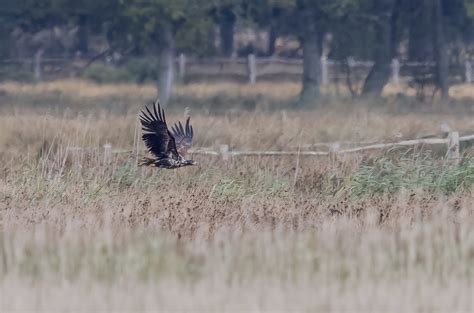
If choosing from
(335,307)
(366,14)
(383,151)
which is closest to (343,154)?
(383,151)

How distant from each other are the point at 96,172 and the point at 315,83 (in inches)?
680

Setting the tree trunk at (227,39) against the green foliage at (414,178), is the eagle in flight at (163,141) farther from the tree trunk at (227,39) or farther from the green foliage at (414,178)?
the tree trunk at (227,39)

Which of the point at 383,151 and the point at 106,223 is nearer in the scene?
the point at 106,223

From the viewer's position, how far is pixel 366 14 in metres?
29.8

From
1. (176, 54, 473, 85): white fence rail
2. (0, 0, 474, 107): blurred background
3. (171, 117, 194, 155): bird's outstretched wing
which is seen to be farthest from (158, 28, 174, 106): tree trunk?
(171, 117, 194, 155): bird's outstretched wing

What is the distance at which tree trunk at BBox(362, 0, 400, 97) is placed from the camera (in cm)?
3055

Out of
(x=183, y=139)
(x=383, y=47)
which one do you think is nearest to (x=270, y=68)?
(x=383, y=47)

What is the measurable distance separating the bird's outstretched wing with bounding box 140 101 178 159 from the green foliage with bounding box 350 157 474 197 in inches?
66.1

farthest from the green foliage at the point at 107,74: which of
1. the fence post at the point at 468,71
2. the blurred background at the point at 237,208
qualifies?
the fence post at the point at 468,71

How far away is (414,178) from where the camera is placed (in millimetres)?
12961

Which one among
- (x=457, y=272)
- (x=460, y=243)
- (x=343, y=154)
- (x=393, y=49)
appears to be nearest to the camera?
(x=457, y=272)

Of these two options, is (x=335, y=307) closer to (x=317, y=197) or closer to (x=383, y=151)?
(x=317, y=197)

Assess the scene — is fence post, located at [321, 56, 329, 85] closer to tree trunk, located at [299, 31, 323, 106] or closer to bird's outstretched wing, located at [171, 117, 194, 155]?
tree trunk, located at [299, 31, 323, 106]

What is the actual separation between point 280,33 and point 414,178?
74.1 ft
